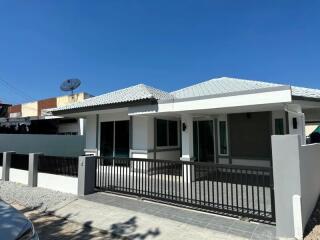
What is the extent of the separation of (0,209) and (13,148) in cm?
1490

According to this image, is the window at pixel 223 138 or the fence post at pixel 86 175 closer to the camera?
the fence post at pixel 86 175

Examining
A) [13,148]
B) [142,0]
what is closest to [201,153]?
[142,0]

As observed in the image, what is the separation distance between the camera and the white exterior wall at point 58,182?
28.3 feet

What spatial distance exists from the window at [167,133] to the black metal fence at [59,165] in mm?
4955

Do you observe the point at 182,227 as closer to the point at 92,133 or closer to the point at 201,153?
the point at 201,153

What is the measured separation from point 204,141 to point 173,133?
182cm

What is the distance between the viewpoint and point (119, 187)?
320 inches

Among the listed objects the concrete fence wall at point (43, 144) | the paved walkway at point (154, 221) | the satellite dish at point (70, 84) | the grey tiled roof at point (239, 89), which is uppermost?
the satellite dish at point (70, 84)

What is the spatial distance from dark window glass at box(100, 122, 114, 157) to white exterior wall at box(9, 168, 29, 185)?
417 centimetres

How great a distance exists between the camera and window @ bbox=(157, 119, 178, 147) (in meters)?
13.0

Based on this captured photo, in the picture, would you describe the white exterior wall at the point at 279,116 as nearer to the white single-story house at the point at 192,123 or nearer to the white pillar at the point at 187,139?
the white single-story house at the point at 192,123

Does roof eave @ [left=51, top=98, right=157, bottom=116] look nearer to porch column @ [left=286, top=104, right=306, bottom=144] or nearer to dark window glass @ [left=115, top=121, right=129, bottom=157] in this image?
dark window glass @ [left=115, top=121, right=129, bottom=157]

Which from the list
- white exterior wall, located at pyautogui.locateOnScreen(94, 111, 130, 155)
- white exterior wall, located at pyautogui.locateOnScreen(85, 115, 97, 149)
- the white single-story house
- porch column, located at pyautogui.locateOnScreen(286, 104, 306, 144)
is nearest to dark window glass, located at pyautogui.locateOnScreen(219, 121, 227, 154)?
the white single-story house

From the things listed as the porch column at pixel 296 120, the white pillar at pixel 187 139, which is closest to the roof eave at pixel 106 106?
the white pillar at pixel 187 139
